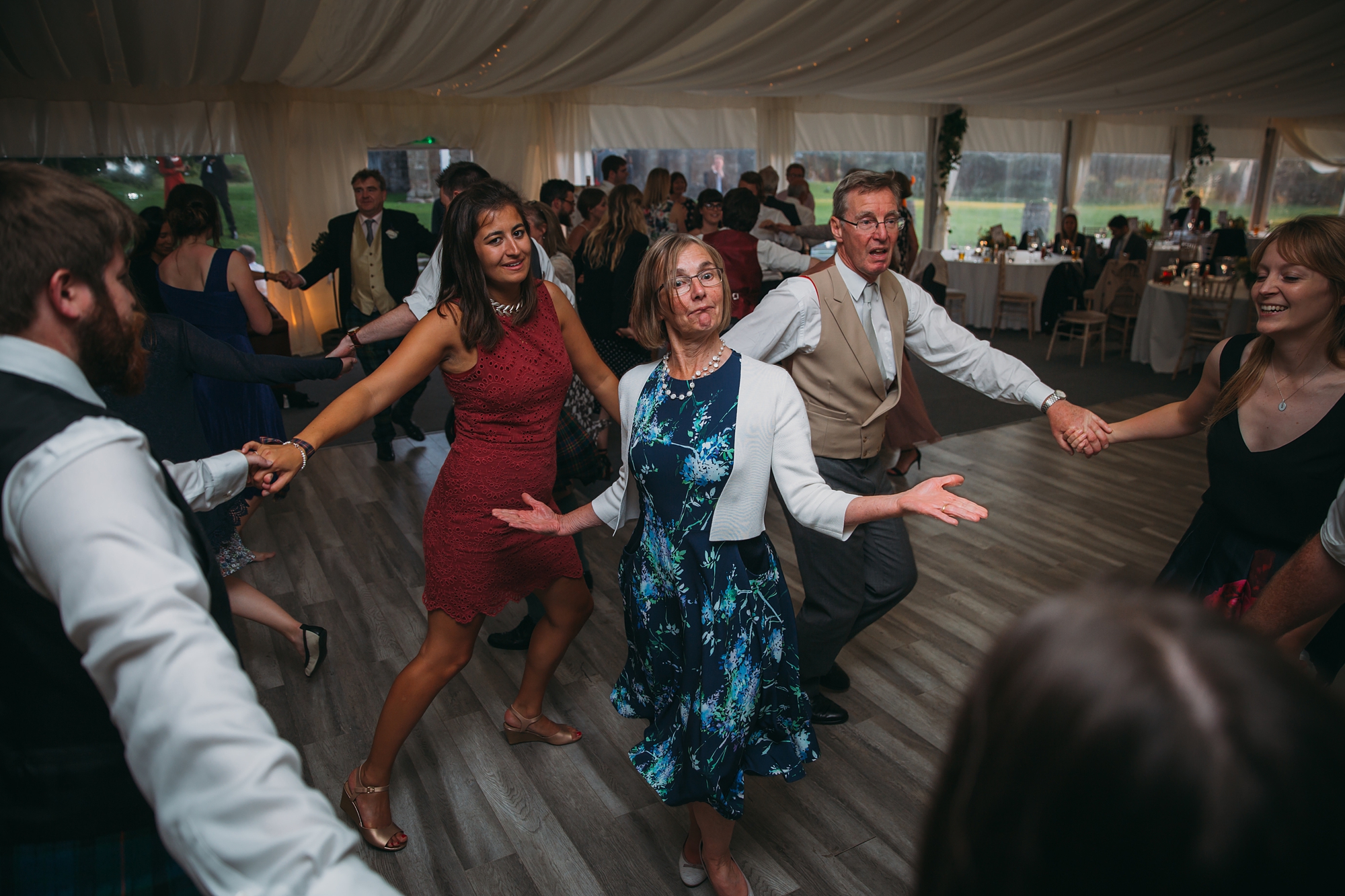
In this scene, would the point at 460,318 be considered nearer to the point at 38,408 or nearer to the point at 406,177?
the point at 38,408

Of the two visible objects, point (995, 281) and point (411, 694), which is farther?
point (995, 281)

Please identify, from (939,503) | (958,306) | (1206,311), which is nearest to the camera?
(939,503)

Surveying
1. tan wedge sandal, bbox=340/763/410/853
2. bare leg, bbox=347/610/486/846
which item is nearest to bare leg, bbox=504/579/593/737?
bare leg, bbox=347/610/486/846

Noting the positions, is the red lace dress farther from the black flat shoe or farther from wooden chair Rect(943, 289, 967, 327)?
wooden chair Rect(943, 289, 967, 327)

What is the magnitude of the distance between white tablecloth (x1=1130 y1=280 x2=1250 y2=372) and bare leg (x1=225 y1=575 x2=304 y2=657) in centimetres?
737

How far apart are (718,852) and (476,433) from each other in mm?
1183

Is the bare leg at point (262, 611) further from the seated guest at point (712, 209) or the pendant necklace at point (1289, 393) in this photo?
the seated guest at point (712, 209)

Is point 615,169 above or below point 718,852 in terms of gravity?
above

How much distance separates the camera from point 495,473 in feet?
6.87

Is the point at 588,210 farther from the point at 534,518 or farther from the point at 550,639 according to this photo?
the point at 534,518

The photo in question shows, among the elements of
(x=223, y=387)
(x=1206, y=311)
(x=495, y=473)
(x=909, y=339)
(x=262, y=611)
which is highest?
(x=909, y=339)

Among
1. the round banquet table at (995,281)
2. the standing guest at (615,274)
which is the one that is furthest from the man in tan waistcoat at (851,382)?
the round banquet table at (995,281)

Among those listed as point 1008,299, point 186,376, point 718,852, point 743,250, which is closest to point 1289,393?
point 718,852

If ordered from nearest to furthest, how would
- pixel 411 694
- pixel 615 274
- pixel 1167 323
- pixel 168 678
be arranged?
pixel 168 678 < pixel 411 694 < pixel 615 274 < pixel 1167 323
